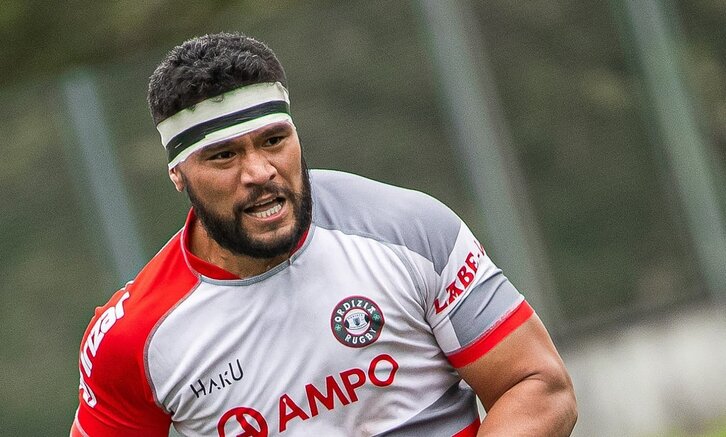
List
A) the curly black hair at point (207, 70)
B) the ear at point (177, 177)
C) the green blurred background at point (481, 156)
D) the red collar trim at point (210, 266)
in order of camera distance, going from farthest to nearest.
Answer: the green blurred background at point (481, 156) < the ear at point (177, 177) < the red collar trim at point (210, 266) < the curly black hair at point (207, 70)

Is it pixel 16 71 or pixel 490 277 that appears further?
pixel 16 71

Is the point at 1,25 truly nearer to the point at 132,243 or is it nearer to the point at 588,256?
the point at 132,243

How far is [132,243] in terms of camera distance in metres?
9.46

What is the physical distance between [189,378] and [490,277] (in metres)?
0.95

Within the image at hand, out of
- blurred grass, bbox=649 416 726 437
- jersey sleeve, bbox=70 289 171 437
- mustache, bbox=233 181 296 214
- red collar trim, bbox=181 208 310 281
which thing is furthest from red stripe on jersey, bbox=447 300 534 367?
blurred grass, bbox=649 416 726 437

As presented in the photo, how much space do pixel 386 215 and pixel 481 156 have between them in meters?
5.02

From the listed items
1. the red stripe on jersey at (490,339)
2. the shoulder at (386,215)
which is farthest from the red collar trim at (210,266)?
the red stripe on jersey at (490,339)

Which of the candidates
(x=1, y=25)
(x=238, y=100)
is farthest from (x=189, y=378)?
(x=1, y=25)

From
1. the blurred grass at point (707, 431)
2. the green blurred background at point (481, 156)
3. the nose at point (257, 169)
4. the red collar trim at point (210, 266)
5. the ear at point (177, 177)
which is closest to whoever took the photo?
the nose at point (257, 169)

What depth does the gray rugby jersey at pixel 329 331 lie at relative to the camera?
191 inches

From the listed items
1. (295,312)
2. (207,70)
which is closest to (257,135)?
(207,70)

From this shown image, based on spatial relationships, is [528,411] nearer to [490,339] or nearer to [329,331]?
[490,339]

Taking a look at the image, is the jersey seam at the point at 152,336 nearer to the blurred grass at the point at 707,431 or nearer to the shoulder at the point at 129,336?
the shoulder at the point at 129,336

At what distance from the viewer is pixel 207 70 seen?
189 inches
